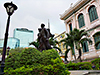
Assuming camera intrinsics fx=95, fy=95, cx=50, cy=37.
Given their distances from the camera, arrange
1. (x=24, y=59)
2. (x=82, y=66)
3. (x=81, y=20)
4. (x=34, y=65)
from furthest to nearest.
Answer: (x=81, y=20)
(x=82, y=66)
(x=24, y=59)
(x=34, y=65)

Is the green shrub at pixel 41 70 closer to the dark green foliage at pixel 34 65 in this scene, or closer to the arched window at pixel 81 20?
the dark green foliage at pixel 34 65

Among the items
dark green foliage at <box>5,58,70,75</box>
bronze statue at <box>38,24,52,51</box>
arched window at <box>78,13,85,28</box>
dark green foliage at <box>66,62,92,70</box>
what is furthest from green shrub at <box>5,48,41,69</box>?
arched window at <box>78,13,85,28</box>

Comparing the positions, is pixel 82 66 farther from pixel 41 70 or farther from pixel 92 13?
pixel 92 13

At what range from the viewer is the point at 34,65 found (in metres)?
3.60

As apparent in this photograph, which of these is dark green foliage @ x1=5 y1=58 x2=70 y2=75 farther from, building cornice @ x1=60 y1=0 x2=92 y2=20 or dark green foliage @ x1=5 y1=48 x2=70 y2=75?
building cornice @ x1=60 y1=0 x2=92 y2=20

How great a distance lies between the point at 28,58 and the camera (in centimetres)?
382

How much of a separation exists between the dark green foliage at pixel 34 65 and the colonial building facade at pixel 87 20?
13.8m

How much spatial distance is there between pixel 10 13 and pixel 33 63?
2.56m

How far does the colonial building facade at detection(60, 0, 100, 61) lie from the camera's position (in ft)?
56.9

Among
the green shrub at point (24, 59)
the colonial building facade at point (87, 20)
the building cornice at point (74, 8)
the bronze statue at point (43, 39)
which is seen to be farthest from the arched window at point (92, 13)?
the green shrub at point (24, 59)

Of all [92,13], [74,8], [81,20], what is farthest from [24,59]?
[74,8]

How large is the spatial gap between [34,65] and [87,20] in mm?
18459

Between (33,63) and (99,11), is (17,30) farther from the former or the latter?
(33,63)

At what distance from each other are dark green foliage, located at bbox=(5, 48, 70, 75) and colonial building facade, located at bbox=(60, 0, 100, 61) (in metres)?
13.8
